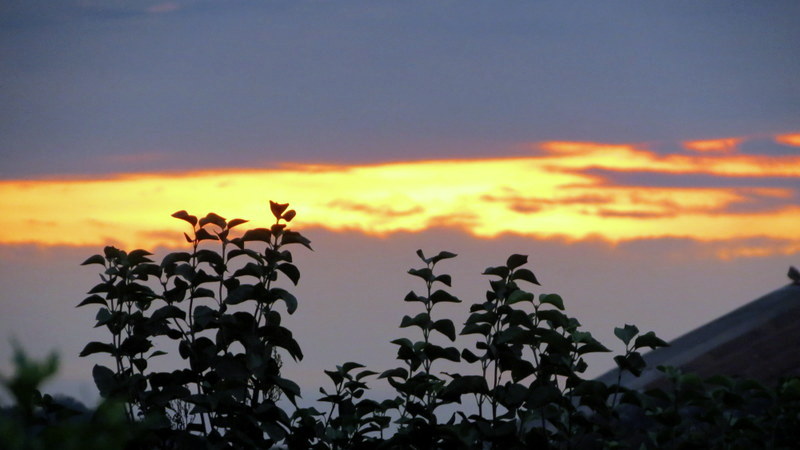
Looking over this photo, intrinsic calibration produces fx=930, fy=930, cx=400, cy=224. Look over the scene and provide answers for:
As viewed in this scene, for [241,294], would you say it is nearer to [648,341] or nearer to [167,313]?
[167,313]

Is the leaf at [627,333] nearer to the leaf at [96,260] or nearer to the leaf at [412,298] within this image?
the leaf at [412,298]

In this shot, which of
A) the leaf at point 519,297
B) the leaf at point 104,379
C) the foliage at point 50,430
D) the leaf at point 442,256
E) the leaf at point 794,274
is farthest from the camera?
the leaf at point 794,274

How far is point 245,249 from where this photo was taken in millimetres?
4375

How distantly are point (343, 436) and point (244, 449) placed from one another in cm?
49

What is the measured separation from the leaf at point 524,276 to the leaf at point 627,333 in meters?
0.49

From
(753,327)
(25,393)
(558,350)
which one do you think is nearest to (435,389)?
(558,350)

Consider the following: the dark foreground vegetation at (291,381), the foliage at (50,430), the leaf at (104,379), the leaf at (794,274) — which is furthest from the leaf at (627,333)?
the leaf at (794,274)

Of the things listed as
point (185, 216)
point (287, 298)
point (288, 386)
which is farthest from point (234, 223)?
point (288, 386)

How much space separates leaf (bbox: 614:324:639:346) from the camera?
439cm

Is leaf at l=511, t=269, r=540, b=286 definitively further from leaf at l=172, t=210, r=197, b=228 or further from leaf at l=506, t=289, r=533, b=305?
leaf at l=172, t=210, r=197, b=228

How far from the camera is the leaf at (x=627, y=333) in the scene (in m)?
4.39

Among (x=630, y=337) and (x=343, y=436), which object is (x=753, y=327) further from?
(x=343, y=436)

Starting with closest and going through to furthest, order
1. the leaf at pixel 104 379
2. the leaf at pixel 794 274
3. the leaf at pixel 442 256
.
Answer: the leaf at pixel 104 379 < the leaf at pixel 442 256 < the leaf at pixel 794 274

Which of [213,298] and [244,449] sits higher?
[213,298]
